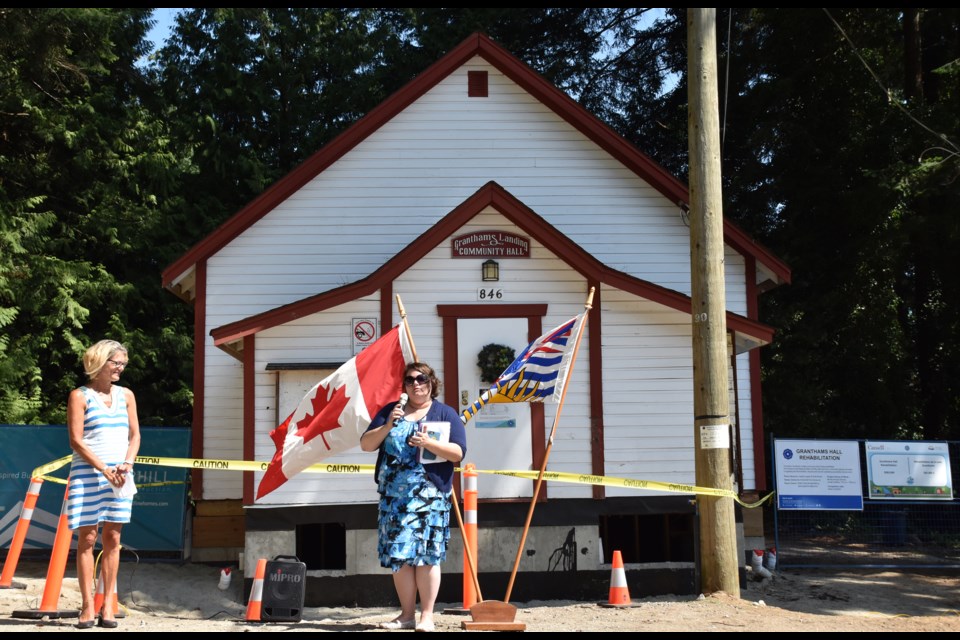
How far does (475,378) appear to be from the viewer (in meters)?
11.8

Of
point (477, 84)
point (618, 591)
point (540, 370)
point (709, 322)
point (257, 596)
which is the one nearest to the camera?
point (257, 596)

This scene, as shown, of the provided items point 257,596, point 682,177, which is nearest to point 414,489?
point 257,596

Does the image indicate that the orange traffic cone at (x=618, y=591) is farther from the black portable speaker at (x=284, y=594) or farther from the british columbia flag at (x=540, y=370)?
the black portable speaker at (x=284, y=594)

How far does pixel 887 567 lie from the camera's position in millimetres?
13805

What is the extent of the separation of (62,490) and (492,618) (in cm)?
786

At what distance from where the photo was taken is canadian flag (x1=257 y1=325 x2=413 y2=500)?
26.4 feet

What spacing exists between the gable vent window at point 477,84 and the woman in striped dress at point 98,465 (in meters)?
8.55

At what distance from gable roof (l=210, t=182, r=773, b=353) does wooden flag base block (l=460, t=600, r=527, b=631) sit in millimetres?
5245

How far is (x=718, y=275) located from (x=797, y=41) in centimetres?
1400

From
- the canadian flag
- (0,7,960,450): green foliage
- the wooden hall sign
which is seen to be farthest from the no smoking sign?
(0,7,960,450): green foliage

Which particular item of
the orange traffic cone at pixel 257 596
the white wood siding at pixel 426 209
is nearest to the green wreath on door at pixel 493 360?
the white wood siding at pixel 426 209

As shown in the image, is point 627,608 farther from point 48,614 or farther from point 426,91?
point 426,91

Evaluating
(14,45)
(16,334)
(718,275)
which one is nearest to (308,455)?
(718,275)

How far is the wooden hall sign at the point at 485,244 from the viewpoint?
11953mm
